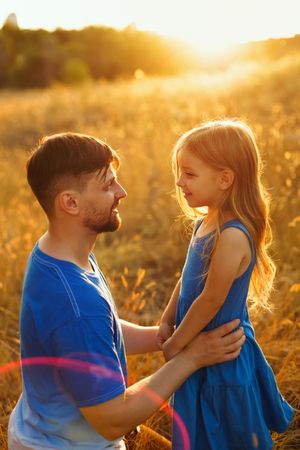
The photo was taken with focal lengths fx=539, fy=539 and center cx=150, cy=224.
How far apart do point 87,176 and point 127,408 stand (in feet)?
2.73

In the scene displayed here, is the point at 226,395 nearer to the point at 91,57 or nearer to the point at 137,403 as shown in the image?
the point at 137,403

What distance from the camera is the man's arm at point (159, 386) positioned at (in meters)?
1.82

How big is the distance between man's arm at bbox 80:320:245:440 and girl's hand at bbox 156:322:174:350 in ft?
0.91

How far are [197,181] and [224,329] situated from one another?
1.86ft

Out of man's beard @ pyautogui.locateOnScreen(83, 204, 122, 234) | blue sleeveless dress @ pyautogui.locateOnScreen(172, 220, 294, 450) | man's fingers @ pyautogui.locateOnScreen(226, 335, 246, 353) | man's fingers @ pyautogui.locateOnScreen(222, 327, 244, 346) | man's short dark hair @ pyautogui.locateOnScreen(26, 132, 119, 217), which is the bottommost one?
blue sleeveless dress @ pyautogui.locateOnScreen(172, 220, 294, 450)

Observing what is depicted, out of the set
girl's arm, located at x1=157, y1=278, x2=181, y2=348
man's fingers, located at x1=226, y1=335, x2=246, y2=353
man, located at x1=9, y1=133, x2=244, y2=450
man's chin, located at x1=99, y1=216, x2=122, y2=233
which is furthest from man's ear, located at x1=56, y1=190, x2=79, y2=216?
man's fingers, located at x1=226, y1=335, x2=246, y2=353

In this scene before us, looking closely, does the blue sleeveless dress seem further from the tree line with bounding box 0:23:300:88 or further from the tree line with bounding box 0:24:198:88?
the tree line with bounding box 0:24:198:88

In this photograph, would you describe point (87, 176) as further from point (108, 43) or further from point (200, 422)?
point (108, 43)

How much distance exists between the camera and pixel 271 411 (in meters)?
2.22

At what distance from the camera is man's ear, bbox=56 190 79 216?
1938 mm

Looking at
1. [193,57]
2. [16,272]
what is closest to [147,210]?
[16,272]

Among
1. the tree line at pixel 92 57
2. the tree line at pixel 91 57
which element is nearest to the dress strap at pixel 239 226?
the tree line at pixel 91 57

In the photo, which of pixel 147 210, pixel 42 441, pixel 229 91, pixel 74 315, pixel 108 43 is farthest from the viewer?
pixel 108 43

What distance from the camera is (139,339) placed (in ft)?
8.11
